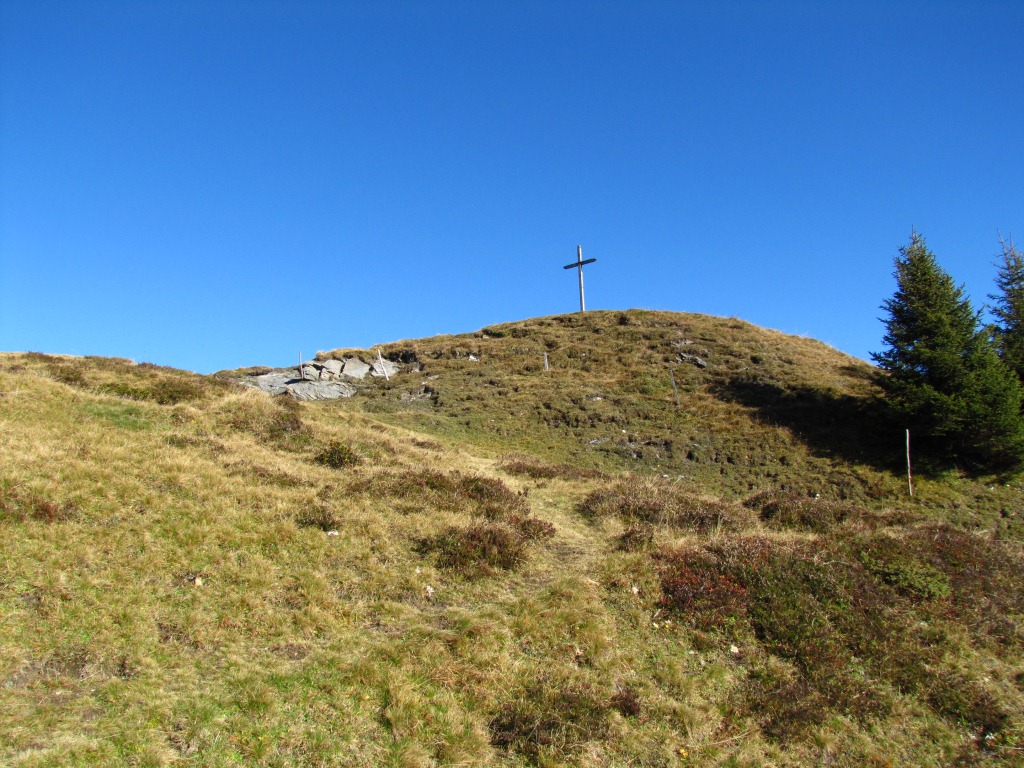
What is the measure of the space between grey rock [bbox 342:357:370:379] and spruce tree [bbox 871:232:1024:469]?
3243cm

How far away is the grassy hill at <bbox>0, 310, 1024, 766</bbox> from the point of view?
6.91 metres

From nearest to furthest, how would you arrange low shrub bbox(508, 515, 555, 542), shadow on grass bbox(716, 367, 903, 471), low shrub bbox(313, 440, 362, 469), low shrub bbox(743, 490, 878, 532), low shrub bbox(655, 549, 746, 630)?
low shrub bbox(655, 549, 746, 630) < low shrub bbox(508, 515, 555, 542) < low shrub bbox(743, 490, 878, 532) < low shrub bbox(313, 440, 362, 469) < shadow on grass bbox(716, 367, 903, 471)

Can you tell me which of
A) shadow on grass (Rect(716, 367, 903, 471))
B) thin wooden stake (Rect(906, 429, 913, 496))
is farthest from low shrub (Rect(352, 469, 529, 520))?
shadow on grass (Rect(716, 367, 903, 471))

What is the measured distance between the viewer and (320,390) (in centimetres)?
3997

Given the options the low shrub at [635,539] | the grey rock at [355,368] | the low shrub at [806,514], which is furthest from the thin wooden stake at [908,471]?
the grey rock at [355,368]

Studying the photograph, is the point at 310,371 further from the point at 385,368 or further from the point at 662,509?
the point at 662,509

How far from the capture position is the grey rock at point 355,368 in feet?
143

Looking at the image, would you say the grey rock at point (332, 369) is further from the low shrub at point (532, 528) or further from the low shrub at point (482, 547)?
the low shrub at point (482, 547)

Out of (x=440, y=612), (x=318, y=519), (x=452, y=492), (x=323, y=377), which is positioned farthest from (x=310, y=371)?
(x=440, y=612)

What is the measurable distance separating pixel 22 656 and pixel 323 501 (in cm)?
661

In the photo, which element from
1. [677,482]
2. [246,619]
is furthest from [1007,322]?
[246,619]

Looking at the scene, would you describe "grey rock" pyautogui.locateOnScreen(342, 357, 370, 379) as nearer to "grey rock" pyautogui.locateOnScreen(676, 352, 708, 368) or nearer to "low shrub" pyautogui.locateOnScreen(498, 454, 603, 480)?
"grey rock" pyautogui.locateOnScreen(676, 352, 708, 368)

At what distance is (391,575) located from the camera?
1065 centimetres

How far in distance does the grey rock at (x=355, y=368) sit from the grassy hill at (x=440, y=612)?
23169 millimetres
